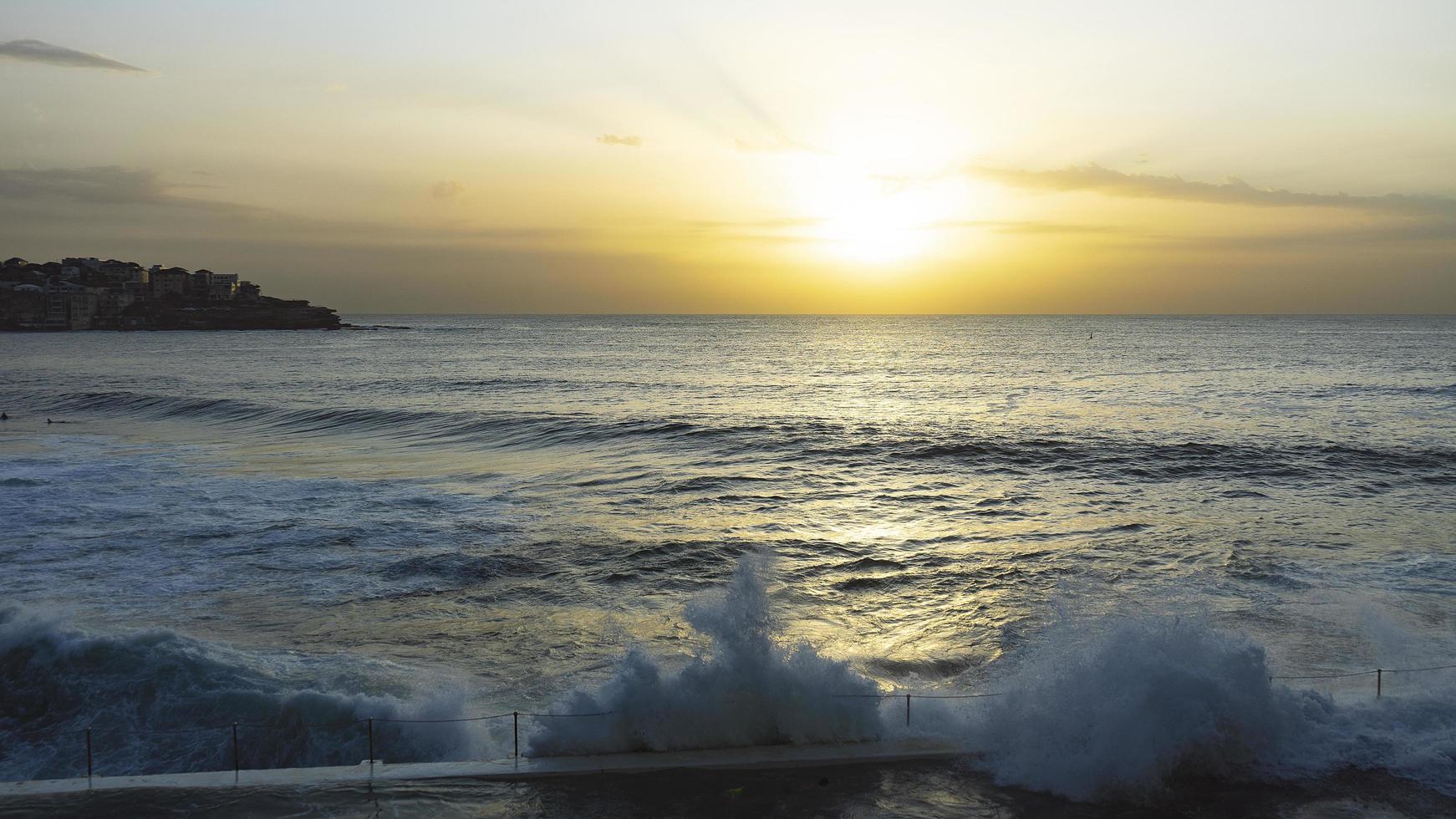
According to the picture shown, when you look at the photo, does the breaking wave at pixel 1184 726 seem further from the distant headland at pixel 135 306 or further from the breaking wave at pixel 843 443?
the distant headland at pixel 135 306

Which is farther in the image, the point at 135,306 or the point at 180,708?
the point at 135,306

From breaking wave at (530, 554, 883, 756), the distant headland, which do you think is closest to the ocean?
breaking wave at (530, 554, 883, 756)

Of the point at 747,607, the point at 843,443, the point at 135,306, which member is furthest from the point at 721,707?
the point at 135,306

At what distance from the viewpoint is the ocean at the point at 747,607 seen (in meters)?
6.93

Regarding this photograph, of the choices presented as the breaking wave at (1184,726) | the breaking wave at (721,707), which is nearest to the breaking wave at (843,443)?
the breaking wave at (721,707)

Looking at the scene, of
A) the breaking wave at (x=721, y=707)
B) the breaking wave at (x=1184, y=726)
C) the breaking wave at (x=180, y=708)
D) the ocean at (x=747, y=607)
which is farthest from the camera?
the breaking wave at (x=180, y=708)

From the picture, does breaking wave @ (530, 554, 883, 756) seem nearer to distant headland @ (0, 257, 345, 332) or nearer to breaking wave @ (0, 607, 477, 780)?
breaking wave @ (0, 607, 477, 780)

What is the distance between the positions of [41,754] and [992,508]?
683 inches

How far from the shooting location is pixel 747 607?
8.52 m

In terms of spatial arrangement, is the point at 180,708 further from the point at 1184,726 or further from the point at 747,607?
the point at 1184,726

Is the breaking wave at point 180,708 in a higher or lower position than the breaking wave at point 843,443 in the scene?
lower

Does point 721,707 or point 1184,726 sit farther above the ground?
point 1184,726

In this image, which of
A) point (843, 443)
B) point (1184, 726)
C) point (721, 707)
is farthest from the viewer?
point (843, 443)

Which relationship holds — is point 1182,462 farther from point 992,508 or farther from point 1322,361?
point 1322,361
